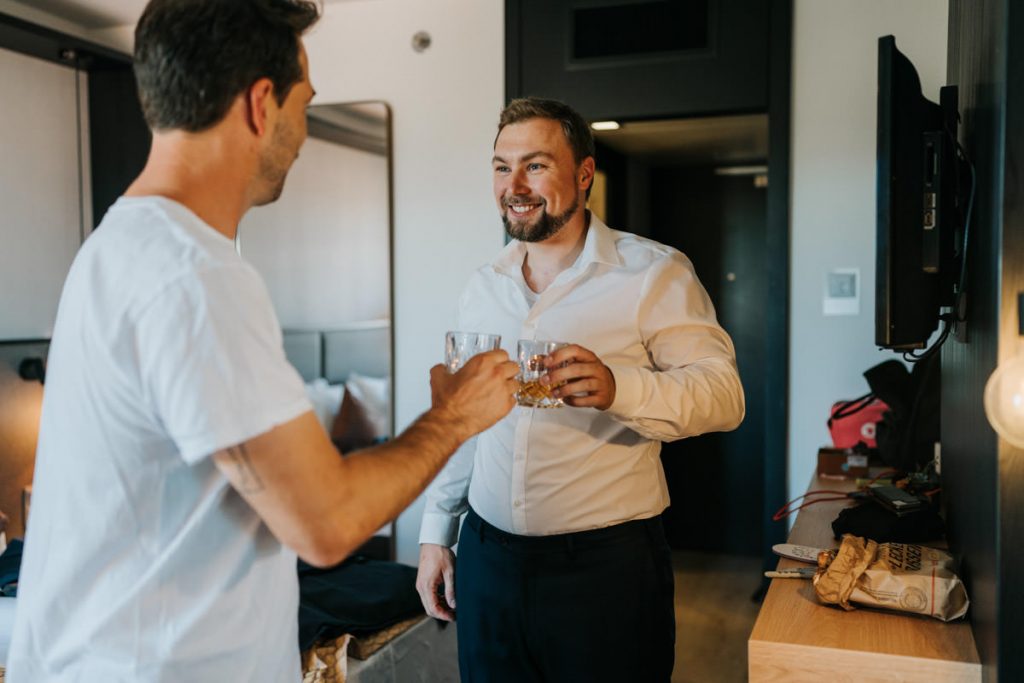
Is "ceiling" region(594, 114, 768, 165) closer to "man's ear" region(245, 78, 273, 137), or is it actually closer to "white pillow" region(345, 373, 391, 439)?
"white pillow" region(345, 373, 391, 439)

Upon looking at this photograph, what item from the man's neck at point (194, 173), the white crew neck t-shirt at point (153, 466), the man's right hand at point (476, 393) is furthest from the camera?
the man's right hand at point (476, 393)

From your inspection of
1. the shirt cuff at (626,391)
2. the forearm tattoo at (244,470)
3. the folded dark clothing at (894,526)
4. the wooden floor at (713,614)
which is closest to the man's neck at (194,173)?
the forearm tattoo at (244,470)

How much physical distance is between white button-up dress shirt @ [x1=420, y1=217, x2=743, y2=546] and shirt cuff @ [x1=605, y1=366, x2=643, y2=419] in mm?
93

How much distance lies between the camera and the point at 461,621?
1881 millimetres

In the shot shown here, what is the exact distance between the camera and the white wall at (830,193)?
337 cm

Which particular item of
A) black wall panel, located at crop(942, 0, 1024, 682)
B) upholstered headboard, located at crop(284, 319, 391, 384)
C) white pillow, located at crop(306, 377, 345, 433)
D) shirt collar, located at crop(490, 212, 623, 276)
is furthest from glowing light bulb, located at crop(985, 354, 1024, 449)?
white pillow, located at crop(306, 377, 345, 433)

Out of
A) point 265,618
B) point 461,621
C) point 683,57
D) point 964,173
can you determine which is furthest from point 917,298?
point 683,57

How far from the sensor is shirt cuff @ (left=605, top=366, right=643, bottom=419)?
1.57 metres

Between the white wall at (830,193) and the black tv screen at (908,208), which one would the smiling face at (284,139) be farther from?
the white wall at (830,193)

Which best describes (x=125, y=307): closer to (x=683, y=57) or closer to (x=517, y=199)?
(x=517, y=199)

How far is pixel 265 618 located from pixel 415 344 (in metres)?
2.97

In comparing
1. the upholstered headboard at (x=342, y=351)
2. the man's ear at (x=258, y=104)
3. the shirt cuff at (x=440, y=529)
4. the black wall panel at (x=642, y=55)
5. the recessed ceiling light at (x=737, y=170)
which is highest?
the black wall panel at (x=642, y=55)

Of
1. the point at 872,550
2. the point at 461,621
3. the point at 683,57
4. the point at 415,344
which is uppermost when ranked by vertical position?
the point at 683,57

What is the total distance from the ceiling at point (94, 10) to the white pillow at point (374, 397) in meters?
Result: 1.61
